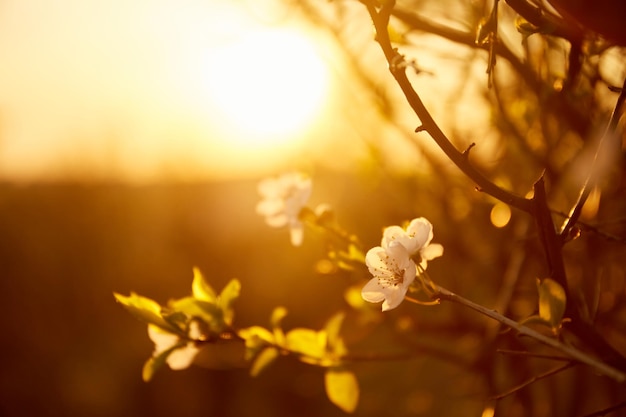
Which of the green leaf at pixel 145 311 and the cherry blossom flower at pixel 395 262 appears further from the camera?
the green leaf at pixel 145 311

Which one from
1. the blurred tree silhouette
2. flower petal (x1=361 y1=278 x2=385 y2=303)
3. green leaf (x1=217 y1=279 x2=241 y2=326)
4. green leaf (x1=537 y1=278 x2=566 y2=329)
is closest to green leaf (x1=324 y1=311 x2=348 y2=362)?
the blurred tree silhouette

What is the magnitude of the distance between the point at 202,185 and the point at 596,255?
20.1ft

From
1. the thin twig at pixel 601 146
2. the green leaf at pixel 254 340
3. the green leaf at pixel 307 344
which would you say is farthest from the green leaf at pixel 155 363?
the thin twig at pixel 601 146

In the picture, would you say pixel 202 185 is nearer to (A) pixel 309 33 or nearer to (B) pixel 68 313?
(B) pixel 68 313

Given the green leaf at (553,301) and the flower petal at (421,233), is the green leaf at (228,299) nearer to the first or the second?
the flower petal at (421,233)

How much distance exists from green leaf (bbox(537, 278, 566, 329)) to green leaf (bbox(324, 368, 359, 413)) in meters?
0.48

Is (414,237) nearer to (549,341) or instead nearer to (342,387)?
(549,341)

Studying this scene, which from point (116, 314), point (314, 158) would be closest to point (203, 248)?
point (116, 314)

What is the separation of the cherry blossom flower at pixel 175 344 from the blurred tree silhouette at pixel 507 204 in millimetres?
11

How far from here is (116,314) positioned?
5.73 m

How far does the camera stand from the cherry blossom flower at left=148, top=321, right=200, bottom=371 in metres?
0.99

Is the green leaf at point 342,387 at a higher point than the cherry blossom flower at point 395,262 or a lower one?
lower

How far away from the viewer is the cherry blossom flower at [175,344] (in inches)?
39.1

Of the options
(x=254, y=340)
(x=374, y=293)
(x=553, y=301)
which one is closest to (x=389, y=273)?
(x=374, y=293)
